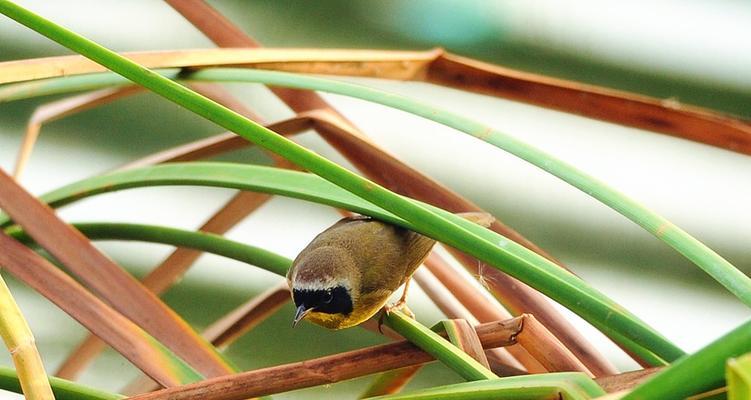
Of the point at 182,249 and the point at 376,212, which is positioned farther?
the point at 182,249

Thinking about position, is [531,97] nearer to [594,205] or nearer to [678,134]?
[678,134]

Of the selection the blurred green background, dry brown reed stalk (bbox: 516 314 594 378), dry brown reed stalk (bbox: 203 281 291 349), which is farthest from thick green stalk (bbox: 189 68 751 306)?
the blurred green background

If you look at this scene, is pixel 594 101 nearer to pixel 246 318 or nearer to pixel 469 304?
pixel 469 304

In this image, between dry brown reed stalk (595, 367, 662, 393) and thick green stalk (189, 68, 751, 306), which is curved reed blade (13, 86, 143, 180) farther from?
dry brown reed stalk (595, 367, 662, 393)

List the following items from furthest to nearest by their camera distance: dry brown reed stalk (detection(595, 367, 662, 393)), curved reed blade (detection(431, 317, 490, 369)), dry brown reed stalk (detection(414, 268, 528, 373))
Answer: dry brown reed stalk (detection(414, 268, 528, 373))
curved reed blade (detection(431, 317, 490, 369))
dry brown reed stalk (detection(595, 367, 662, 393))

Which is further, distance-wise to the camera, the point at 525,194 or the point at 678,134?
the point at 525,194

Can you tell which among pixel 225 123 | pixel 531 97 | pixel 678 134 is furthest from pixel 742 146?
pixel 225 123

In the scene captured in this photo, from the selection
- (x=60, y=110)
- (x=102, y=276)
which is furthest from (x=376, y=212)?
(x=60, y=110)
